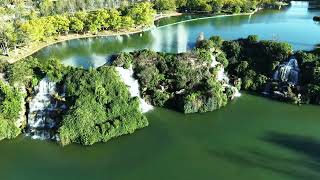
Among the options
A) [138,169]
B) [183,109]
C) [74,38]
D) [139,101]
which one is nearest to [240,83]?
[183,109]

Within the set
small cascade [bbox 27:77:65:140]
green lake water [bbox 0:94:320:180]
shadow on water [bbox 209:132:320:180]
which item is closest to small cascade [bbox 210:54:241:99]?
green lake water [bbox 0:94:320:180]

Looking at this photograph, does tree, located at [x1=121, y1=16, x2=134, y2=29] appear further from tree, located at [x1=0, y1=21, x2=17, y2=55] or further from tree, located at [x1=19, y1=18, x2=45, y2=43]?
tree, located at [x1=0, y1=21, x2=17, y2=55]

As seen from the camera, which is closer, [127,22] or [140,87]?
[140,87]

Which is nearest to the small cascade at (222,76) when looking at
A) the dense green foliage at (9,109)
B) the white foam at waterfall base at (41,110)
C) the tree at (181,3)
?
the white foam at waterfall base at (41,110)

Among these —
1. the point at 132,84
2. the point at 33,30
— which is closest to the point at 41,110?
the point at 132,84

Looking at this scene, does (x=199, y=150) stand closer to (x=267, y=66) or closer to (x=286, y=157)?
(x=286, y=157)

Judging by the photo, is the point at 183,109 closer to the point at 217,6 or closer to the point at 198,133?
the point at 198,133

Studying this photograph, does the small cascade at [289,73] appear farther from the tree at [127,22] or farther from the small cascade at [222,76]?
the tree at [127,22]
